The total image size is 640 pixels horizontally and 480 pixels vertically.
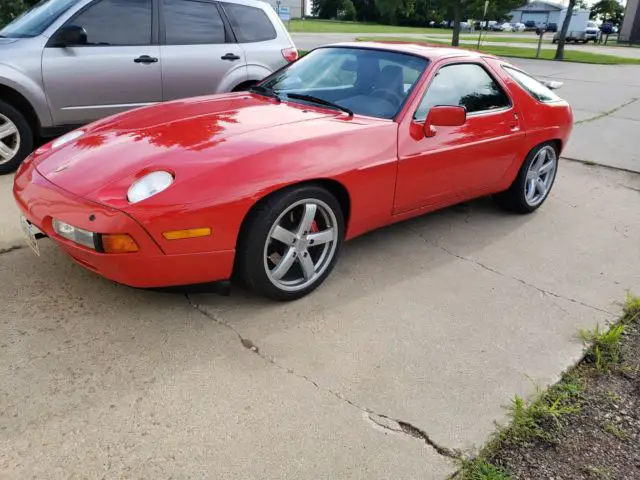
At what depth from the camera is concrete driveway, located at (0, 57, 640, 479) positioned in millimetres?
2123

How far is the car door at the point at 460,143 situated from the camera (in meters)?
3.58

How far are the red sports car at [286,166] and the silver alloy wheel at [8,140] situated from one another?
1913mm

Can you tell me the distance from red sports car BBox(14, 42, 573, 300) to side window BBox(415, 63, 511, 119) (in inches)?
0.5

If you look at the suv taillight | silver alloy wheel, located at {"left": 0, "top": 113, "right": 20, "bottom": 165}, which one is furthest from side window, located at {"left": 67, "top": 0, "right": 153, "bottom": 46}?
the suv taillight

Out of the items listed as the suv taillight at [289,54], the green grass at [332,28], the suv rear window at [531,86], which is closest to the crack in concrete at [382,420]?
the suv rear window at [531,86]

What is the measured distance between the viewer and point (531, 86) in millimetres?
4676

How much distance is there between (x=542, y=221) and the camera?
15.8 ft

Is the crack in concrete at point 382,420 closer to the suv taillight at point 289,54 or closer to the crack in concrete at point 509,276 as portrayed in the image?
the crack in concrete at point 509,276

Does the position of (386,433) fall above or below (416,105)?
below

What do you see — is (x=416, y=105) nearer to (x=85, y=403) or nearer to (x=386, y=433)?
(x=386, y=433)

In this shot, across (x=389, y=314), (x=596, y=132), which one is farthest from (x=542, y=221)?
(x=596, y=132)

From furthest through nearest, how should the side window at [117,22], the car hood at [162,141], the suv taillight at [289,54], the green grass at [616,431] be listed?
the suv taillight at [289,54], the side window at [117,22], the car hood at [162,141], the green grass at [616,431]

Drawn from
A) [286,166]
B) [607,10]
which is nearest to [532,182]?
[286,166]

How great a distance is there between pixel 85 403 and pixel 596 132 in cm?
850
